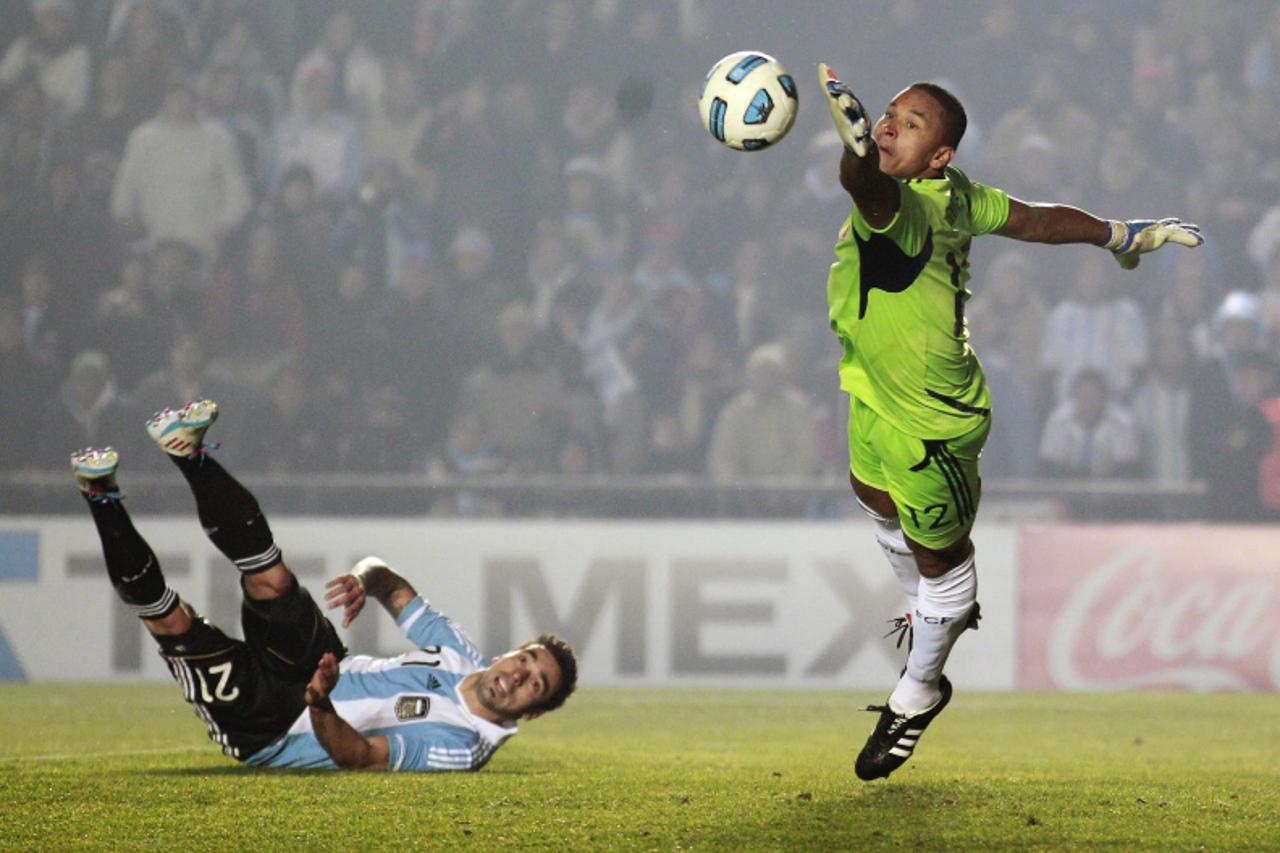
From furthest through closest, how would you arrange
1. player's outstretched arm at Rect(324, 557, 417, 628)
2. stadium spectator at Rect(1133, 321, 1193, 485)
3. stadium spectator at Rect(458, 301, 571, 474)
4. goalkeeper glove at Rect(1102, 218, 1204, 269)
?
stadium spectator at Rect(458, 301, 571, 474), stadium spectator at Rect(1133, 321, 1193, 485), player's outstretched arm at Rect(324, 557, 417, 628), goalkeeper glove at Rect(1102, 218, 1204, 269)

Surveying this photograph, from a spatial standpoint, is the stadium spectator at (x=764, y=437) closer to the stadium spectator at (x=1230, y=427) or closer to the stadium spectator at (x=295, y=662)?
the stadium spectator at (x=1230, y=427)

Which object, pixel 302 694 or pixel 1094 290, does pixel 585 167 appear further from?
pixel 302 694

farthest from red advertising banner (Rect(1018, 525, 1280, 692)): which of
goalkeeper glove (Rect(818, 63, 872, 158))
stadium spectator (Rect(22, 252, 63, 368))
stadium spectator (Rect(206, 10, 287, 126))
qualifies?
goalkeeper glove (Rect(818, 63, 872, 158))

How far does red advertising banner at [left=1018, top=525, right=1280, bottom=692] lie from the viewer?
1023 cm

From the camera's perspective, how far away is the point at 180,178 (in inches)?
479

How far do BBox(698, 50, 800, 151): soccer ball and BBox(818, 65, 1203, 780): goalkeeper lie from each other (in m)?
0.35

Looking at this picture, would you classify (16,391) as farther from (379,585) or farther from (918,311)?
(918,311)

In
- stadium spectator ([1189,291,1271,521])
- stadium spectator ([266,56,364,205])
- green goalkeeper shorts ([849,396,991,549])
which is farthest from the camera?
stadium spectator ([266,56,364,205])

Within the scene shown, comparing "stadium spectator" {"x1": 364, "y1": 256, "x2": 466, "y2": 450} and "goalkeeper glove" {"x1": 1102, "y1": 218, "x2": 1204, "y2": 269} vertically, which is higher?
"goalkeeper glove" {"x1": 1102, "y1": 218, "x2": 1204, "y2": 269}

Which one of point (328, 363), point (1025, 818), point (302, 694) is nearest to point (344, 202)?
point (328, 363)

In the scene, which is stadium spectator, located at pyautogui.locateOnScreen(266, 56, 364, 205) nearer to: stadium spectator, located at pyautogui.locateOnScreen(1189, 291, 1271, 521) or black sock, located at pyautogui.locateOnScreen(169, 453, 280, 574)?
stadium spectator, located at pyautogui.locateOnScreen(1189, 291, 1271, 521)

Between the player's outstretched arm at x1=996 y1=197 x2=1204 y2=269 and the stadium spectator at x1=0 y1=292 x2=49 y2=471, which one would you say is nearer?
the player's outstretched arm at x1=996 y1=197 x2=1204 y2=269

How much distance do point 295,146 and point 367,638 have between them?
160 inches

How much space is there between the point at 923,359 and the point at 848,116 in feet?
3.07
